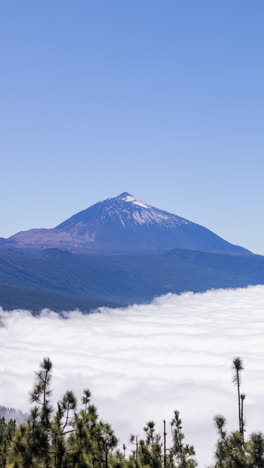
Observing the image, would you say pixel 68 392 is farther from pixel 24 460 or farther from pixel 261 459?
pixel 261 459

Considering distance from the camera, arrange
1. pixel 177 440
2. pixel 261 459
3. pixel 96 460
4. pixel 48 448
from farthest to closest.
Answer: pixel 177 440 < pixel 96 460 < pixel 48 448 < pixel 261 459

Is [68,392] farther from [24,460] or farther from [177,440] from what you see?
[177,440]

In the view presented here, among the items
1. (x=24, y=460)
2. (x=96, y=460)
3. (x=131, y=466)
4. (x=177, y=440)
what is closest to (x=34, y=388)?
(x=24, y=460)

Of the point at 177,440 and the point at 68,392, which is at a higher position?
the point at 68,392

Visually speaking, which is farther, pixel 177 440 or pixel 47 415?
pixel 177 440

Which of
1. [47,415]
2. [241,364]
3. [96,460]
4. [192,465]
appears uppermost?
[241,364]

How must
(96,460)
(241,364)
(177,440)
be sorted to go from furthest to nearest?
(177,440)
(241,364)
(96,460)

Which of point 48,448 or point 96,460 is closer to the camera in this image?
point 48,448

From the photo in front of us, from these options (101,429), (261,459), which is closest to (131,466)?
(101,429)

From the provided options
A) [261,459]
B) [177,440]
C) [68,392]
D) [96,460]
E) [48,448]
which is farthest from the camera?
[177,440]
